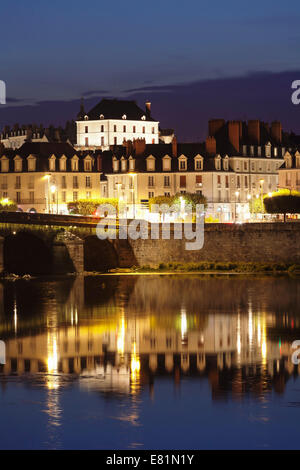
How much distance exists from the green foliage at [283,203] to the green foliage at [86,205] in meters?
16.6

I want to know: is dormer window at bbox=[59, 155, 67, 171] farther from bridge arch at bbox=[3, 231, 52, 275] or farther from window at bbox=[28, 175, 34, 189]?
bridge arch at bbox=[3, 231, 52, 275]

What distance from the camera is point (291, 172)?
10619cm

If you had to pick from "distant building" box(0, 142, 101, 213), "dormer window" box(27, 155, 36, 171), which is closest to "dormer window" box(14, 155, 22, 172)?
"distant building" box(0, 142, 101, 213)

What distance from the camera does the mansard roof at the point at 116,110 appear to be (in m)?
167

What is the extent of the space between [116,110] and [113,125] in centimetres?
266

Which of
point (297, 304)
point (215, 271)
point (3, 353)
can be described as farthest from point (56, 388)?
point (215, 271)

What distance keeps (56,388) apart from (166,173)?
249 feet

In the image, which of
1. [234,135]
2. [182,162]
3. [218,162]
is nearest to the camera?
[182,162]

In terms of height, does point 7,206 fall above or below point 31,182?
below

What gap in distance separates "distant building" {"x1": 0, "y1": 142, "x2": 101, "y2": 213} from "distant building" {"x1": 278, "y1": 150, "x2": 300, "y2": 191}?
56.7 ft

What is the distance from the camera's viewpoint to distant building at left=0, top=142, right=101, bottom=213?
10362cm

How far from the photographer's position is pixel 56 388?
A: 31859mm

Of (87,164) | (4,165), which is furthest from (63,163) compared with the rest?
(4,165)

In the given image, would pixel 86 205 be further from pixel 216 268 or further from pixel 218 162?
pixel 216 268
